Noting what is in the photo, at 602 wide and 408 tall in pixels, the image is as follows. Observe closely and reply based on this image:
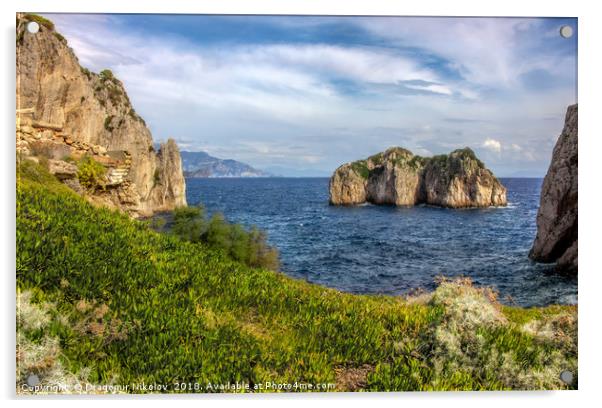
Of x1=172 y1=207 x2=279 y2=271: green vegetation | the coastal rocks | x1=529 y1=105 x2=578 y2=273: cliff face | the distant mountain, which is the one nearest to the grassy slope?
the coastal rocks

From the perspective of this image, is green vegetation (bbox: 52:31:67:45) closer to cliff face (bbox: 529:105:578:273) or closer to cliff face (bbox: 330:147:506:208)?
cliff face (bbox: 330:147:506:208)

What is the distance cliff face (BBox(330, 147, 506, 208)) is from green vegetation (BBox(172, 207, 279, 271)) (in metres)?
1.89

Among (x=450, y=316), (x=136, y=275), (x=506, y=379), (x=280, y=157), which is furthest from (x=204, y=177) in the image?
(x=506, y=379)

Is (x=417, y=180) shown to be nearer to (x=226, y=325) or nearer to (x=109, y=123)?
(x=226, y=325)

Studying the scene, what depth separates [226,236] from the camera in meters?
8.60

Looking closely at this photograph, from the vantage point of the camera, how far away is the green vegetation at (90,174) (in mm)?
7504

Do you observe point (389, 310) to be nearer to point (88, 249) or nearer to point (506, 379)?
point (506, 379)

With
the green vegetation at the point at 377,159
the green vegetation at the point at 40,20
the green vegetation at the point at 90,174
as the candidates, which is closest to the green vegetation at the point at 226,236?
the green vegetation at the point at 90,174

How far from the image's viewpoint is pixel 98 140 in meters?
9.73

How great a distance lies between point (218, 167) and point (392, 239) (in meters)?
3.82

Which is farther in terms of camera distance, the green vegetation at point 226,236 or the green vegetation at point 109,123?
the green vegetation at point 109,123

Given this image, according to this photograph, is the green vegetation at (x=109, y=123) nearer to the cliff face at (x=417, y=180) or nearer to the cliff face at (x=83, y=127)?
the cliff face at (x=83, y=127)

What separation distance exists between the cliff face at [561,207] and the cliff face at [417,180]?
830 millimetres
